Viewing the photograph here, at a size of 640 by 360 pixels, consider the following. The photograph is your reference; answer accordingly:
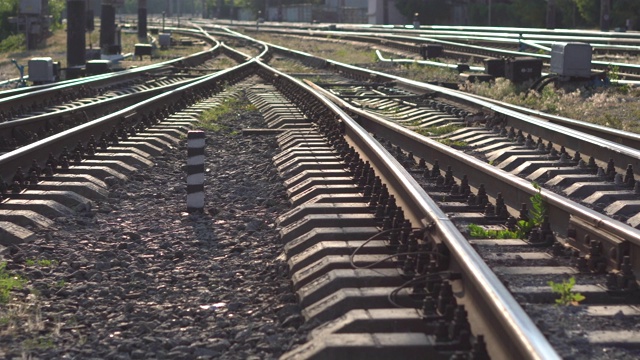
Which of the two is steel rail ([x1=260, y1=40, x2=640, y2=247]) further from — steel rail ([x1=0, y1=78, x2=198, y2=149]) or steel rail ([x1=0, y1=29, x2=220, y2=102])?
steel rail ([x1=0, y1=29, x2=220, y2=102])

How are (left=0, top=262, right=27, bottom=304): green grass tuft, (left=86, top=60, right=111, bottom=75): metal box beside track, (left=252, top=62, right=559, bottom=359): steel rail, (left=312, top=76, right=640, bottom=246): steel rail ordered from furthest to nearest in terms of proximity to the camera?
(left=86, top=60, right=111, bottom=75): metal box beside track < (left=312, top=76, right=640, bottom=246): steel rail < (left=0, top=262, right=27, bottom=304): green grass tuft < (left=252, top=62, right=559, bottom=359): steel rail

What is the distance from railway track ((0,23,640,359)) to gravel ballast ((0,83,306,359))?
191 mm

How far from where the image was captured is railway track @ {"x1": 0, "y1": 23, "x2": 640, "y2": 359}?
4660 mm

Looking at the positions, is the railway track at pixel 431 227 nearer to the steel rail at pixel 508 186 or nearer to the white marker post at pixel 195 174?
the steel rail at pixel 508 186

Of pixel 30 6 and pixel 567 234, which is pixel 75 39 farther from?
pixel 567 234

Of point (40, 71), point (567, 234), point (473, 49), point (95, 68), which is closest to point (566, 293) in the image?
point (567, 234)

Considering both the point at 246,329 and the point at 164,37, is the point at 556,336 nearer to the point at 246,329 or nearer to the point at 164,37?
the point at 246,329

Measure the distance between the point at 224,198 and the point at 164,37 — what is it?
35.2 metres

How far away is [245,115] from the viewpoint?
16094mm

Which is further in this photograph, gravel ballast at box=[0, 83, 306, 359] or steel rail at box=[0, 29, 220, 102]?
steel rail at box=[0, 29, 220, 102]

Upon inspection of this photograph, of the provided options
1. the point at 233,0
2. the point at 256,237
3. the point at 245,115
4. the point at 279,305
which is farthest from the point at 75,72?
the point at 233,0

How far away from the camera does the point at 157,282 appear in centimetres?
630

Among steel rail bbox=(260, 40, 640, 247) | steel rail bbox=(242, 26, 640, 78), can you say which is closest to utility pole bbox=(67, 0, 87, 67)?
steel rail bbox=(242, 26, 640, 78)

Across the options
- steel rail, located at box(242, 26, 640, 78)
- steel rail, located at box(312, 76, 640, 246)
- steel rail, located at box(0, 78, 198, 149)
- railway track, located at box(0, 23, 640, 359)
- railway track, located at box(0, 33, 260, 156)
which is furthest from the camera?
steel rail, located at box(242, 26, 640, 78)
